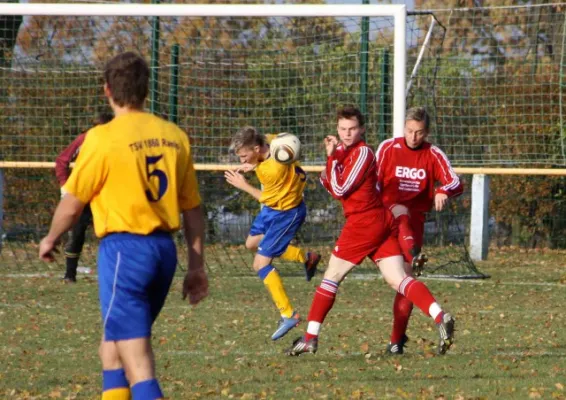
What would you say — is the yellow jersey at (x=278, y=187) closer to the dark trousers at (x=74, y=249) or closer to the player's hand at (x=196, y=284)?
the dark trousers at (x=74, y=249)

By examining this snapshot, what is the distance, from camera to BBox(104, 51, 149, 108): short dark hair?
17.6ft

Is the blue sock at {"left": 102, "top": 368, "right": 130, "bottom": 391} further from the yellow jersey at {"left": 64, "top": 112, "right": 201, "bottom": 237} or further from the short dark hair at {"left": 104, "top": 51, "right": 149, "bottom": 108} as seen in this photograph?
the short dark hair at {"left": 104, "top": 51, "right": 149, "bottom": 108}

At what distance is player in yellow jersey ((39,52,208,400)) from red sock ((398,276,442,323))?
339cm

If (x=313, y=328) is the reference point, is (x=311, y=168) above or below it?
above

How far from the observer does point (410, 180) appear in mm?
9281

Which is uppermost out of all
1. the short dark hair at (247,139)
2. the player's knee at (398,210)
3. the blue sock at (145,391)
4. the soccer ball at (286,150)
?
the short dark hair at (247,139)

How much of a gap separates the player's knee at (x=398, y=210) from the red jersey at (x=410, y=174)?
79 millimetres

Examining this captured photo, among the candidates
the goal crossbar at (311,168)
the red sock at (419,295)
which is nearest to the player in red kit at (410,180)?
the red sock at (419,295)

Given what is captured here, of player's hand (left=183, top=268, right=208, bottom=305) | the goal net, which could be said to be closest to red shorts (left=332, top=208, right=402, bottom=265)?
player's hand (left=183, top=268, right=208, bottom=305)

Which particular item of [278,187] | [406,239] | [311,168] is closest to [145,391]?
[406,239]

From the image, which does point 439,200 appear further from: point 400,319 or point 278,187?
point 278,187

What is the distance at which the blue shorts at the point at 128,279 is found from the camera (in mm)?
5277

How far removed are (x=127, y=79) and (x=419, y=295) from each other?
12.5 ft

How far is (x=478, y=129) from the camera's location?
17250 millimetres
